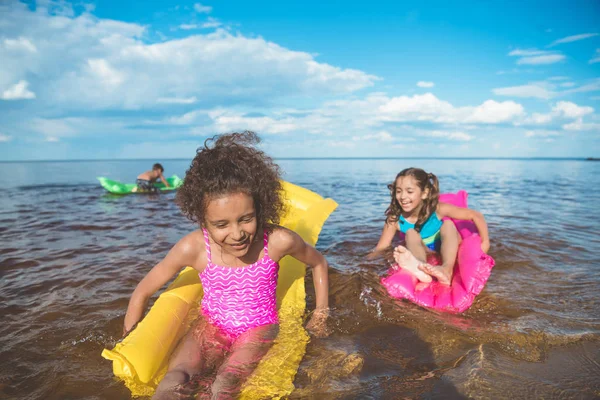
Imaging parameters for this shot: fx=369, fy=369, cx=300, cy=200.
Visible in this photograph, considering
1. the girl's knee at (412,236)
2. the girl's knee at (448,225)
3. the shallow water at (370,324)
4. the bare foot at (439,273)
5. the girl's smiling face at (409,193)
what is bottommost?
the shallow water at (370,324)

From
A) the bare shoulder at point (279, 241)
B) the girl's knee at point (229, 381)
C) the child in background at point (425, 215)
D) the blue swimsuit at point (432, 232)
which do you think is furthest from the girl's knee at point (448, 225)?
the girl's knee at point (229, 381)

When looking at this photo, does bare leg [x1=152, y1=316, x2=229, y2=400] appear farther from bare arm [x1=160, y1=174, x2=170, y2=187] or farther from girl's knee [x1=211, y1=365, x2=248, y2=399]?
bare arm [x1=160, y1=174, x2=170, y2=187]

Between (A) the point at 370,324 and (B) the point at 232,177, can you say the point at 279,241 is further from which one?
(A) the point at 370,324

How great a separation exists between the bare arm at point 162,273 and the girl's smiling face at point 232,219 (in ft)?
0.95

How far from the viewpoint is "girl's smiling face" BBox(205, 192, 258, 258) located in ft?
5.97

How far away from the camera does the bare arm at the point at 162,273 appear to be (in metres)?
2.10

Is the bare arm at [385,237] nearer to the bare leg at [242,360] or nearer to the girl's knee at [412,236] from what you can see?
the girl's knee at [412,236]

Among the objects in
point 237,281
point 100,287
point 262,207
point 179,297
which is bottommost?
point 100,287

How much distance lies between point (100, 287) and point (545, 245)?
5.17 meters

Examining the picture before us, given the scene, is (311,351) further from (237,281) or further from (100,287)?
(100,287)

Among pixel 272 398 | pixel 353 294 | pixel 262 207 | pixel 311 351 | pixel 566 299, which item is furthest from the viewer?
pixel 353 294

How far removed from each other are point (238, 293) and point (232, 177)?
751mm

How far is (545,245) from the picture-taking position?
4.75m

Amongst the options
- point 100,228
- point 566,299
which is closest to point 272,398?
point 566,299
